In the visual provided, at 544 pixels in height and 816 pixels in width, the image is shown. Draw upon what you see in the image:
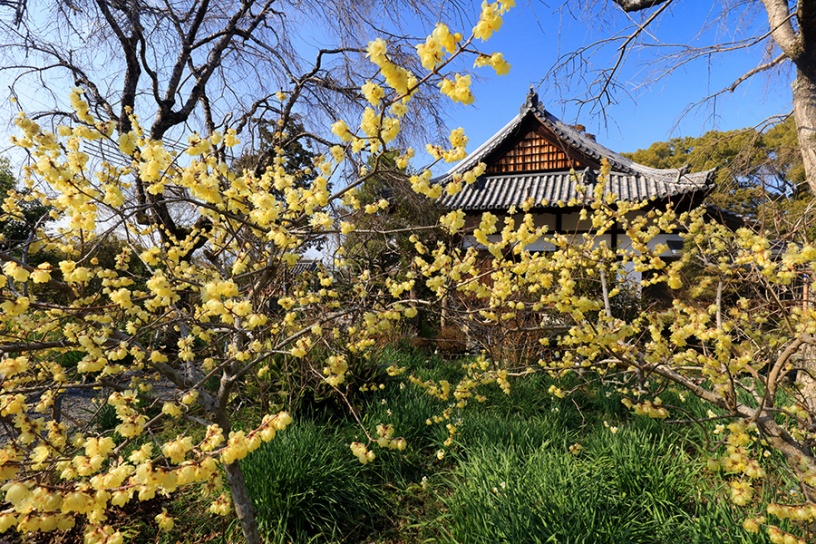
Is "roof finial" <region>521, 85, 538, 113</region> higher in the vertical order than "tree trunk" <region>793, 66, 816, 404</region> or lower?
higher

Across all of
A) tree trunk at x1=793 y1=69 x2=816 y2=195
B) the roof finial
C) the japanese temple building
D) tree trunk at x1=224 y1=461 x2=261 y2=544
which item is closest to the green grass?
tree trunk at x1=224 y1=461 x2=261 y2=544

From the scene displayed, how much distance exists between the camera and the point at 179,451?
3.65ft

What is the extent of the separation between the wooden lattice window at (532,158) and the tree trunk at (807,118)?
523 centimetres

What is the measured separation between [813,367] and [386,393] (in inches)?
148

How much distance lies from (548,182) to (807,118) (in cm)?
528

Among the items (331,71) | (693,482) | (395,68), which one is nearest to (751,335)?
(693,482)

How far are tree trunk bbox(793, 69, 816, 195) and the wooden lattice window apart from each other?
5.23m

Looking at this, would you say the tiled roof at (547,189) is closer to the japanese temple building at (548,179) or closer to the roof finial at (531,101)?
the japanese temple building at (548,179)

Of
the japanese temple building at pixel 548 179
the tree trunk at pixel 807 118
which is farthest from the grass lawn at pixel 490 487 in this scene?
the japanese temple building at pixel 548 179

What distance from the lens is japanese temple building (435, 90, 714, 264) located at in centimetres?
746

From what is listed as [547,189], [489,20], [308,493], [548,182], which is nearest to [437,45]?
[489,20]

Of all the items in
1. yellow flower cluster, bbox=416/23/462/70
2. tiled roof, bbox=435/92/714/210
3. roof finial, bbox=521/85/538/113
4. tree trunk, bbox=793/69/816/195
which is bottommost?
yellow flower cluster, bbox=416/23/462/70

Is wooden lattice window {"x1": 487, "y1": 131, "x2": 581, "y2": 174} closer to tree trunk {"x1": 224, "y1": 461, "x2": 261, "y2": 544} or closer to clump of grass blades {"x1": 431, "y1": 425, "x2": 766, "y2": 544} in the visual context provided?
clump of grass blades {"x1": 431, "y1": 425, "x2": 766, "y2": 544}

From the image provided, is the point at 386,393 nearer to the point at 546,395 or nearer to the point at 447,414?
the point at 447,414
